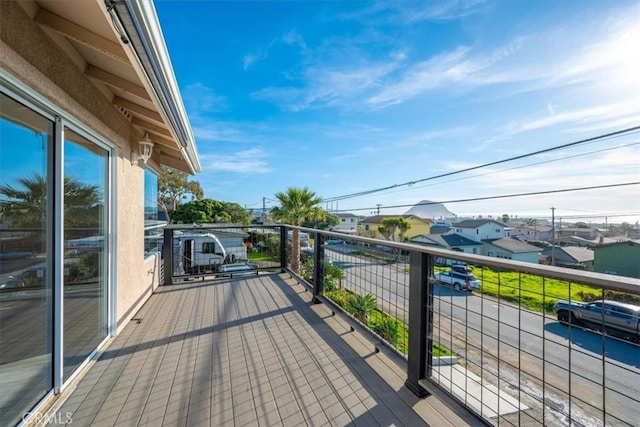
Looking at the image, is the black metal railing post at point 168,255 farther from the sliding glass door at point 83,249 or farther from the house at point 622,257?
the house at point 622,257

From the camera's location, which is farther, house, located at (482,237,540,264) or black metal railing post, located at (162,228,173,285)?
house, located at (482,237,540,264)

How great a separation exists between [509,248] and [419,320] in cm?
2588

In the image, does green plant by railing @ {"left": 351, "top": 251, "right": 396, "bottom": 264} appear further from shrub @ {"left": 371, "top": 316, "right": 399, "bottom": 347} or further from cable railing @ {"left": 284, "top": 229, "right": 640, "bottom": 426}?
shrub @ {"left": 371, "top": 316, "right": 399, "bottom": 347}

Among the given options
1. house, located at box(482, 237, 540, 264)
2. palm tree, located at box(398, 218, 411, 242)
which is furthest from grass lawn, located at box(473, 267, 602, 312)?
palm tree, located at box(398, 218, 411, 242)

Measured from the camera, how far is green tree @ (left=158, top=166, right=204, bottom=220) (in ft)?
63.2

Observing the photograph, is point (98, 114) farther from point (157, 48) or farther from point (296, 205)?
point (296, 205)

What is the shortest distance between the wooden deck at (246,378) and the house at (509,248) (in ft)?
78.1

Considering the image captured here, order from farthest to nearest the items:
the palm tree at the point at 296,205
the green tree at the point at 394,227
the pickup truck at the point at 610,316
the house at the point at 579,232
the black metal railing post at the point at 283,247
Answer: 1. the green tree at the point at 394,227
2. the house at the point at 579,232
3. the palm tree at the point at 296,205
4. the black metal railing post at the point at 283,247
5. the pickup truck at the point at 610,316

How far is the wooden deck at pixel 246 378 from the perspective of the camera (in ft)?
5.76

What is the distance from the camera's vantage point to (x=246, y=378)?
7.06 feet

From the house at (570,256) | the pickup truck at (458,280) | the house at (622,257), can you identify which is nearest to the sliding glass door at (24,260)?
the pickup truck at (458,280)

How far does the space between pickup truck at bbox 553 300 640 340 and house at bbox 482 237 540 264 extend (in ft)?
79.6

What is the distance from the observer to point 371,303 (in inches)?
136

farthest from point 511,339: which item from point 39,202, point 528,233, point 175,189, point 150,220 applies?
point 528,233
